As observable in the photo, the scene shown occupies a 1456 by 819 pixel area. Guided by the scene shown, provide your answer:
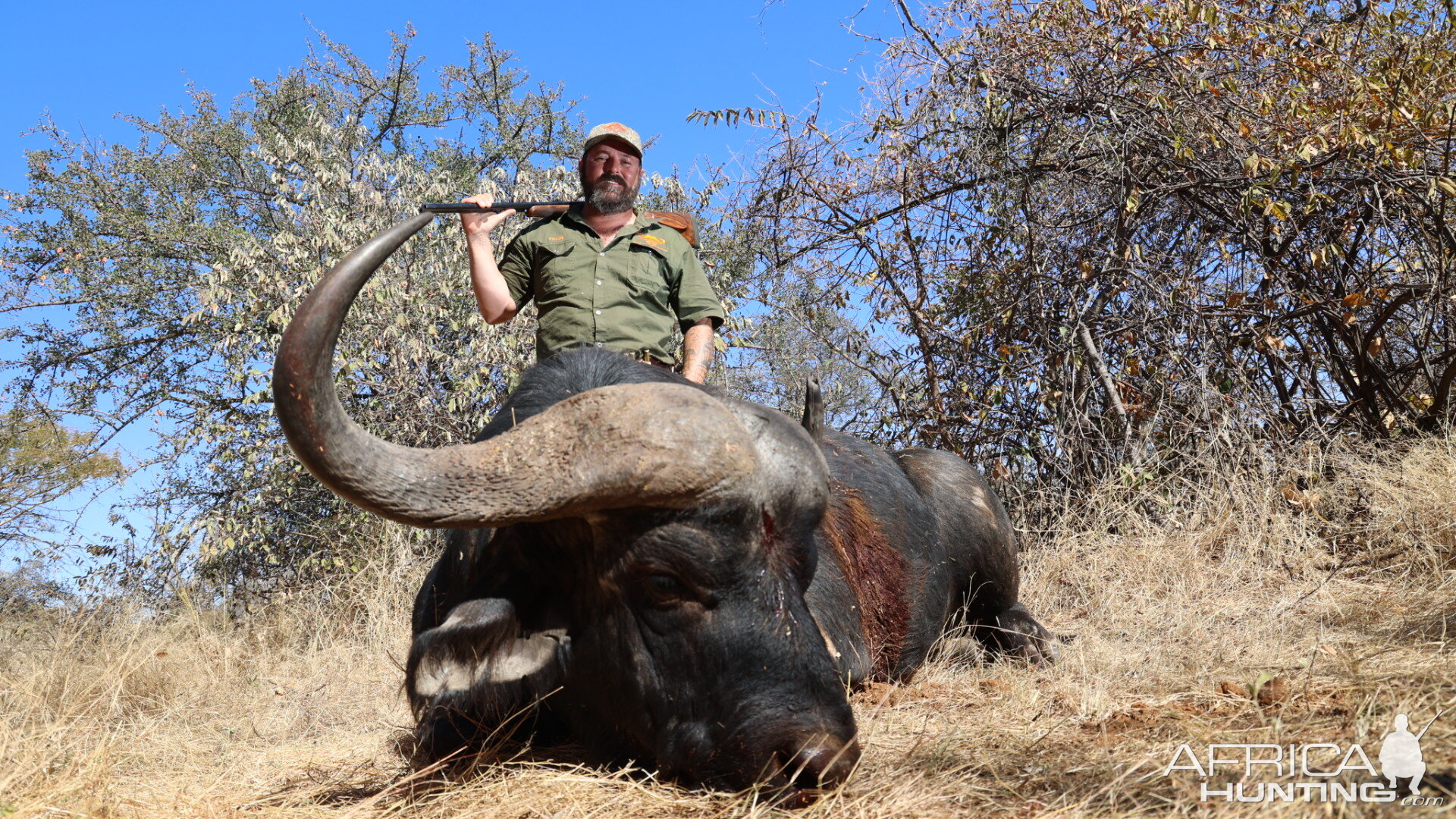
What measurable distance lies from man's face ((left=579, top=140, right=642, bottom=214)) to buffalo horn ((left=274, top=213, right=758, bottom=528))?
2.51 meters

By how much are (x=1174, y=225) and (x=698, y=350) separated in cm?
439

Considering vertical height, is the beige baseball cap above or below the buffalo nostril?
above

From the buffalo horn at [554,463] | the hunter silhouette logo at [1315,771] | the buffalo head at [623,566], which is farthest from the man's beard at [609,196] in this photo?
the hunter silhouette logo at [1315,771]

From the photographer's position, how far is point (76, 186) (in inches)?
462

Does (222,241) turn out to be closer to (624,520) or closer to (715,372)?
(715,372)

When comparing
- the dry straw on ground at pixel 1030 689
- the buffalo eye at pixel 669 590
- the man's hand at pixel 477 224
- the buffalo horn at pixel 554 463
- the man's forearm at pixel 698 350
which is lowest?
the dry straw on ground at pixel 1030 689

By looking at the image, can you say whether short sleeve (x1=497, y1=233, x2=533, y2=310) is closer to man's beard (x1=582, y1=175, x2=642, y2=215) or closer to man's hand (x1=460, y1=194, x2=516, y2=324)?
man's hand (x1=460, y1=194, x2=516, y2=324)

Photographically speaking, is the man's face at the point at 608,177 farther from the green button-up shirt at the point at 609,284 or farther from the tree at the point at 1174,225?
the tree at the point at 1174,225

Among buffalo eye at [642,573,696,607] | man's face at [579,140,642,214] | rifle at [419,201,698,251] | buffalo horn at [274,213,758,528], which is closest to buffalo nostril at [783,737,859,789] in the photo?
buffalo eye at [642,573,696,607]

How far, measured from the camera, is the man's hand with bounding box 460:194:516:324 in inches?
191

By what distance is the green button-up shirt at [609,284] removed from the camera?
5.07 m

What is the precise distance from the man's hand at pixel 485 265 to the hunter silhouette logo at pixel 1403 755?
391cm

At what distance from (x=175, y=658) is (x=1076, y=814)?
Answer: 18.9ft

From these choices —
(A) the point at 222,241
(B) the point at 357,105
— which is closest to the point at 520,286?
(A) the point at 222,241
